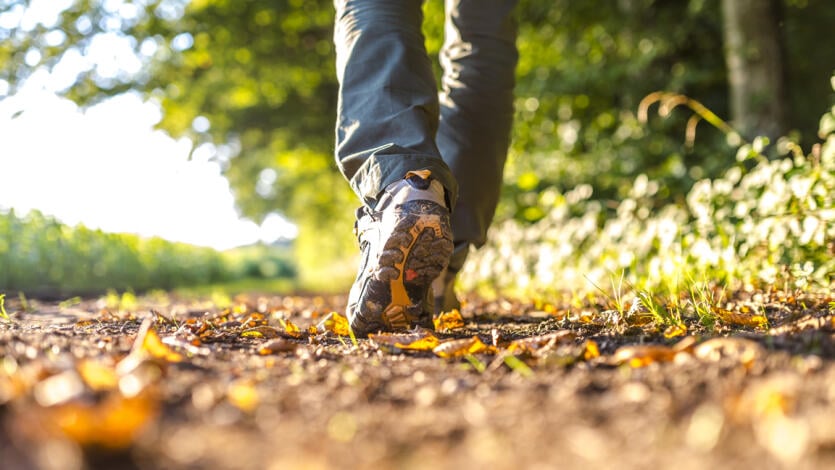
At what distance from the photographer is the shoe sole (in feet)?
5.21

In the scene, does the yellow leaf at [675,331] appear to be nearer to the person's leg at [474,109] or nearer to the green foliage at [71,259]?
the person's leg at [474,109]

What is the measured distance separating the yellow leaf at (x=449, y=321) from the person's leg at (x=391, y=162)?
277mm

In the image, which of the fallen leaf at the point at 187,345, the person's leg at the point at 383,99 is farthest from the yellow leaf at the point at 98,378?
the person's leg at the point at 383,99

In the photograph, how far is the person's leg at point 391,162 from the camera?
1.61m

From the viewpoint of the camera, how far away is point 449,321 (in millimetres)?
2154

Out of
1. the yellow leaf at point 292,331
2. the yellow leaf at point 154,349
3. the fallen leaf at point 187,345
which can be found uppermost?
the yellow leaf at point 154,349

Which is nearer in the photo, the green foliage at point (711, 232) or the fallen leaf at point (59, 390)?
the fallen leaf at point (59, 390)

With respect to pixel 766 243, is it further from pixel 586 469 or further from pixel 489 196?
pixel 586 469

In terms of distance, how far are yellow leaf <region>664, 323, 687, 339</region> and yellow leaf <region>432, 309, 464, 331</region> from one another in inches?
27.4

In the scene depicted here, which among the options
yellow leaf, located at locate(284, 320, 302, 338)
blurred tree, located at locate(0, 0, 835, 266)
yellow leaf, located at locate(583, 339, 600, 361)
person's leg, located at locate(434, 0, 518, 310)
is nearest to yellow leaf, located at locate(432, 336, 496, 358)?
yellow leaf, located at locate(583, 339, 600, 361)

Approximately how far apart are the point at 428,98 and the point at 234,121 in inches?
336

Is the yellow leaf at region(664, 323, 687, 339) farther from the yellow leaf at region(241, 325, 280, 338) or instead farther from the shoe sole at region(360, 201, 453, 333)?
A: the yellow leaf at region(241, 325, 280, 338)

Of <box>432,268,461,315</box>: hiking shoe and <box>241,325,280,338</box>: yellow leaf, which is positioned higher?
<box>241,325,280,338</box>: yellow leaf

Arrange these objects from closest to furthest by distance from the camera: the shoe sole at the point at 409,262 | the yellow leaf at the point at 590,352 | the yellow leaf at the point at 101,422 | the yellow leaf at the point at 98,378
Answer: the yellow leaf at the point at 101,422, the yellow leaf at the point at 98,378, the yellow leaf at the point at 590,352, the shoe sole at the point at 409,262
